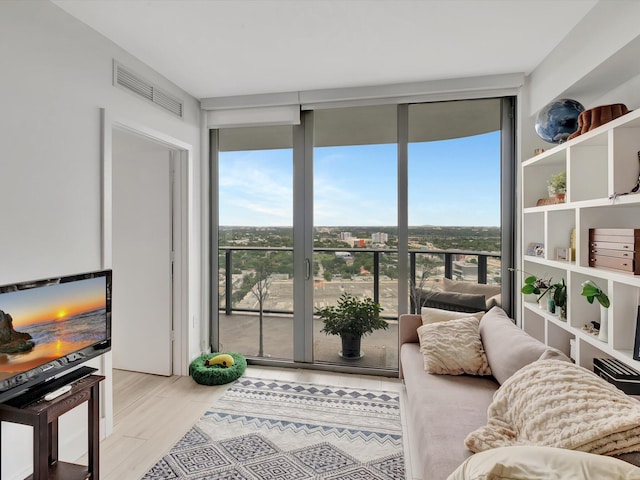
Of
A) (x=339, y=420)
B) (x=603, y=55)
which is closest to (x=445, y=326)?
(x=339, y=420)

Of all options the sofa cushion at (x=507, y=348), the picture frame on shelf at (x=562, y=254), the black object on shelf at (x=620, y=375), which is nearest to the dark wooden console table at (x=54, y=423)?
the sofa cushion at (x=507, y=348)

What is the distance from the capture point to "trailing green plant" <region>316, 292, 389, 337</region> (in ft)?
10.8

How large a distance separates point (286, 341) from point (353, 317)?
0.73 m

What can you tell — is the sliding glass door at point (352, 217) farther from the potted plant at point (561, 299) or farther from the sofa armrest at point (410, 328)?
the potted plant at point (561, 299)

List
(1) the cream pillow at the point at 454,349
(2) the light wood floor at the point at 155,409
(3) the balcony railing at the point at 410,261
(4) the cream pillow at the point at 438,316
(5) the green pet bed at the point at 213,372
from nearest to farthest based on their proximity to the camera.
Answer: (2) the light wood floor at the point at 155,409, (1) the cream pillow at the point at 454,349, (4) the cream pillow at the point at 438,316, (5) the green pet bed at the point at 213,372, (3) the balcony railing at the point at 410,261

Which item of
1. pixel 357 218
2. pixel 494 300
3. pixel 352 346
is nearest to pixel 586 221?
pixel 494 300

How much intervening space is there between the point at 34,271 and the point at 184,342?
1.65 meters

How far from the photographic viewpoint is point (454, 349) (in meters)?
2.31

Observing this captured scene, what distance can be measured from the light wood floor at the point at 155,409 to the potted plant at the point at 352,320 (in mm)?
280

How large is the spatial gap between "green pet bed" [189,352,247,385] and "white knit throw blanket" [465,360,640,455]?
2162 mm

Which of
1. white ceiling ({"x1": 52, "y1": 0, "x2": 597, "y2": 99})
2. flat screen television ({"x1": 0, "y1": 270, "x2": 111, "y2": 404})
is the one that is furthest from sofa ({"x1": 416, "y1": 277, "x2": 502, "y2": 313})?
flat screen television ({"x1": 0, "y1": 270, "x2": 111, "y2": 404})

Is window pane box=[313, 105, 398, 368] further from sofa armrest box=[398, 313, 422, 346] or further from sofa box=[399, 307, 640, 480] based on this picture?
sofa box=[399, 307, 640, 480]

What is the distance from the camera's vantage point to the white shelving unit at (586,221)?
1.69 m

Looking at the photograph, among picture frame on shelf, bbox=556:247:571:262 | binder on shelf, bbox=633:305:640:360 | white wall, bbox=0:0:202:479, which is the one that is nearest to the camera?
binder on shelf, bbox=633:305:640:360
